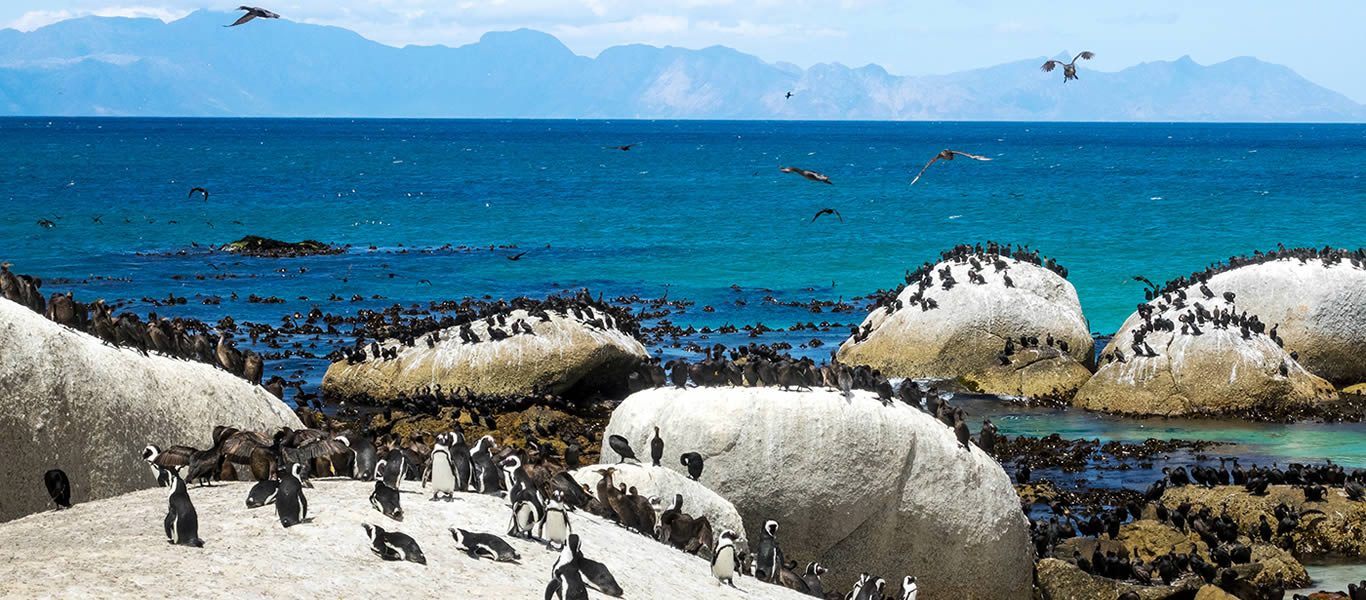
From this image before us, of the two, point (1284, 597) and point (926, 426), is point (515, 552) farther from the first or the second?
point (1284, 597)

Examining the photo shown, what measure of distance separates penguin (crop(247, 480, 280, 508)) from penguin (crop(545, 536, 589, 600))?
117 inches

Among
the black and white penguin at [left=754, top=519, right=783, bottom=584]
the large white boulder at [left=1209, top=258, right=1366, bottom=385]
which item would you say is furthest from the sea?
the black and white penguin at [left=754, top=519, right=783, bottom=584]

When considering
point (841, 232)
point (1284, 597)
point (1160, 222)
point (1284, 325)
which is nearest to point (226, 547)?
point (1284, 597)

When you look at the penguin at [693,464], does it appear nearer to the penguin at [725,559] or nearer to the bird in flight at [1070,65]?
the penguin at [725,559]

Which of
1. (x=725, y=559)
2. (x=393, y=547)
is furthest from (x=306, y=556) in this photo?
(x=725, y=559)

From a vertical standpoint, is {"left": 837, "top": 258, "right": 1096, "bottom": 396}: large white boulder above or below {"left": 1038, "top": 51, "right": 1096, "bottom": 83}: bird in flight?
below

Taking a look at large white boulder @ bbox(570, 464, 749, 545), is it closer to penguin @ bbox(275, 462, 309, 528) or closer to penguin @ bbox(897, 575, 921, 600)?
penguin @ bbox(897, 575, 921, 600)

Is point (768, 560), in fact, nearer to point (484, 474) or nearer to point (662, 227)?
point (484, 474)

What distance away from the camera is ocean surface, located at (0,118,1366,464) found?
146ft

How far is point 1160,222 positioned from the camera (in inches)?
3031

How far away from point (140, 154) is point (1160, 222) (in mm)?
115548

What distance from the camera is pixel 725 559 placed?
1284cm

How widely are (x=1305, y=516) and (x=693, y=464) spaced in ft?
29.1

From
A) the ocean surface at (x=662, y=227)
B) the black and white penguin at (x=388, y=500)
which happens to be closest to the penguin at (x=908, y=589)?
the black and white penguin at (x=388, y=500)
